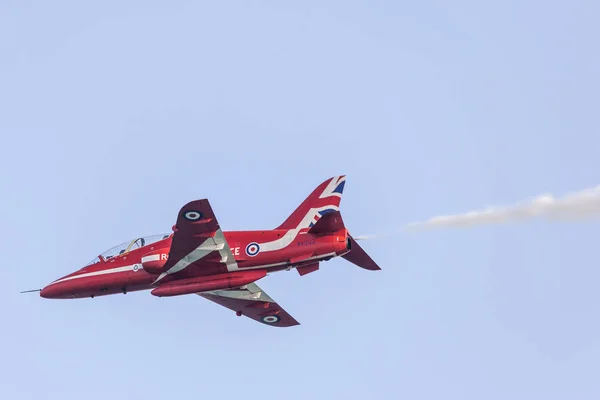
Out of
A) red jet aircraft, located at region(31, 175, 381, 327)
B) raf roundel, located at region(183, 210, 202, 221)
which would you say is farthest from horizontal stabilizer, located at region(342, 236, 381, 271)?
raf roundel, located at region(183, 210, 202, 221)

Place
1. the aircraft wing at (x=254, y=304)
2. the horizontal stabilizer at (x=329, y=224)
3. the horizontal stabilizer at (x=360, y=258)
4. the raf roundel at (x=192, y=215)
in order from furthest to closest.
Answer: the aircraft wing at (x=254, y=304)
the horizontal stabilizer at (x=360, y=258)
the horizontal stabilizer at (x=329, y=224)
the raf roundel at (x=192, y=215)

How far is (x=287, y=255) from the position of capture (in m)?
51.0

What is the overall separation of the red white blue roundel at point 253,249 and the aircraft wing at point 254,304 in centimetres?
589

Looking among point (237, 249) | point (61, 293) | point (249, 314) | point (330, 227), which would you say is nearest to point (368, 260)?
point (330, 227)

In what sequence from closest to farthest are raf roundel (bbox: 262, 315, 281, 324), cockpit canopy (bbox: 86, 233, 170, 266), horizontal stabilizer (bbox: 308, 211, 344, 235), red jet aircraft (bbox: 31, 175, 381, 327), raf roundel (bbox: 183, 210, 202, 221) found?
raf roundel (bbox: 183, 210, 202, 221)
horizontal stabilizer (bbox: 308, 211, 344, 235)
red jet aircraft (bbox: 31, 175, 381, 327)
cockpit canopy (bbox: 86, 233, 170, 266)
raf roundel (bbox: 262, 315, 281, 324)

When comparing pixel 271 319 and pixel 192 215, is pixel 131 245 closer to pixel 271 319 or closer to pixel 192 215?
pixel 192 215

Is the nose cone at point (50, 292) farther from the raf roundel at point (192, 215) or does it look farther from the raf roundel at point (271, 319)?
the raf roundel at point (271, 319)

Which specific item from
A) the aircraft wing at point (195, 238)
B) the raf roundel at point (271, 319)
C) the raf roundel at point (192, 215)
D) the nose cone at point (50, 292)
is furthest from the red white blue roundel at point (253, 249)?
the nose cone at point (50, 292)

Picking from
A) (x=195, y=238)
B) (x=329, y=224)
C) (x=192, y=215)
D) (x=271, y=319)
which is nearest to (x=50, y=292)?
(x=195, y=238)

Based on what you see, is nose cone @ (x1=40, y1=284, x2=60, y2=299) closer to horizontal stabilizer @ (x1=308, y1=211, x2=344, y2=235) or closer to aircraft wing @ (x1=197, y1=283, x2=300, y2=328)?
aircraft wing @ (x1=197, y1=283, x2=300, y2=328)

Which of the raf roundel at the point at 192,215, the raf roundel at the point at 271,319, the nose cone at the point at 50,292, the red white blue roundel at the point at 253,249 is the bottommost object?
the raf roundel at the point at 271,319

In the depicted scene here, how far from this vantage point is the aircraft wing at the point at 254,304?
188 ft

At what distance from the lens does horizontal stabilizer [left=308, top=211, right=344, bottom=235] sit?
164 ft

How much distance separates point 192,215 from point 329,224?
5968mm
